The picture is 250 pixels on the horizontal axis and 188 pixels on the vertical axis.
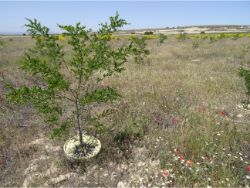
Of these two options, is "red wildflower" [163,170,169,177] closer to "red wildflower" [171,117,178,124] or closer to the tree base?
the tree base

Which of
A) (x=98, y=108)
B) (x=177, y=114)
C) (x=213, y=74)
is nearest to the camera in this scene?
(x=177, y=114)

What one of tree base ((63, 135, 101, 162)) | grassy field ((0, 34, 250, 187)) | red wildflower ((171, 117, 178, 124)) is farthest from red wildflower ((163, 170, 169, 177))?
red wildflower ((171, 117, 178, 124))

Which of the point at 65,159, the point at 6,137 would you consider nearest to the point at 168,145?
the point at 65,159

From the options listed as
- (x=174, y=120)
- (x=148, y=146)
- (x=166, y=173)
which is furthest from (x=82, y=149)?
(x=174, y=120)

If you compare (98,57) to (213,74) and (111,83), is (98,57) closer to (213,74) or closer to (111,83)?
(111,83)

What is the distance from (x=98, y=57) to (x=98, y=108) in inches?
112

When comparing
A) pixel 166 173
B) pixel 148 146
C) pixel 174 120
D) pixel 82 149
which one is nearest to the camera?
pixel 166 173

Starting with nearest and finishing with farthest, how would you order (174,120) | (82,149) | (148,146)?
(82,149) < (148,146) < (174,120)

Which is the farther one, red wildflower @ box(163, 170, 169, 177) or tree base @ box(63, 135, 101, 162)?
tree base @ box(63, 135, 101, 162)

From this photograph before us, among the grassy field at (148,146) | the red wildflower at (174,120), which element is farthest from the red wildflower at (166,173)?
the red wildflower at (174,120)

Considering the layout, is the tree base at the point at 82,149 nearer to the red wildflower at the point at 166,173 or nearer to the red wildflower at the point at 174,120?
the red wildflower at the point at 166,173

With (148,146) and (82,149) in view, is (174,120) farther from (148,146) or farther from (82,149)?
(82,149)

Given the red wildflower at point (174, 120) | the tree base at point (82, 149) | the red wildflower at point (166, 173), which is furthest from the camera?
the red wildflower at point (174, 120)

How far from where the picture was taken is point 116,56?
360 cm
